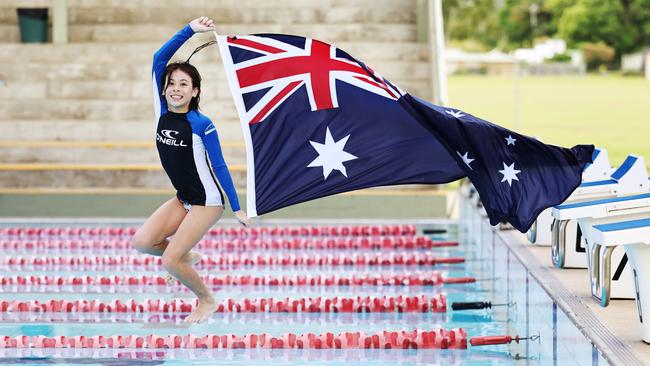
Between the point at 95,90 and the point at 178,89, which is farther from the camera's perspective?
the point at 95,90

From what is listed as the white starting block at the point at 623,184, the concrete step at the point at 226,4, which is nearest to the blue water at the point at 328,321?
the white starting block at the point at 623,184

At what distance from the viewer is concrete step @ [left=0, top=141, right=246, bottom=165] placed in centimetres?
1439

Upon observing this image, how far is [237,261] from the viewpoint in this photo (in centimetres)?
981

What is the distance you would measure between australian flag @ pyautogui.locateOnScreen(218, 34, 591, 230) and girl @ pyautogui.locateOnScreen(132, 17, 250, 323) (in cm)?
19

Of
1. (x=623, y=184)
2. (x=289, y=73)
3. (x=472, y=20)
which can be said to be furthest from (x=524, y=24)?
(x=289, y=73)

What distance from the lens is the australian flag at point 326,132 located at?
6.59 meters

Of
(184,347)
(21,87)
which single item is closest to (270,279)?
(184,347)

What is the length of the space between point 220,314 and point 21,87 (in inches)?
347

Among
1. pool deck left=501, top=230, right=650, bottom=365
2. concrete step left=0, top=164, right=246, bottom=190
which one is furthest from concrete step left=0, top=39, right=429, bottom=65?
pool deck left=501, top=230, right=650, bottom=365

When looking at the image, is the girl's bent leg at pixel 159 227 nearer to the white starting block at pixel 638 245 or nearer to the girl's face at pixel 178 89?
the girl's face at pixel 178 89

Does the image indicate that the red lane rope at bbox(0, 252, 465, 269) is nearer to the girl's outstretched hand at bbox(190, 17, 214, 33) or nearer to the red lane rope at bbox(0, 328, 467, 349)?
the red lane rope at bbox(0, 328, 467, 349)

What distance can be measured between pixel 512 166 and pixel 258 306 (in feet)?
6.72

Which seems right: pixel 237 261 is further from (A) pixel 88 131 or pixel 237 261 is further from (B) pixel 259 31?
(B) pixel 259 31

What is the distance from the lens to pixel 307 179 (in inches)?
259
